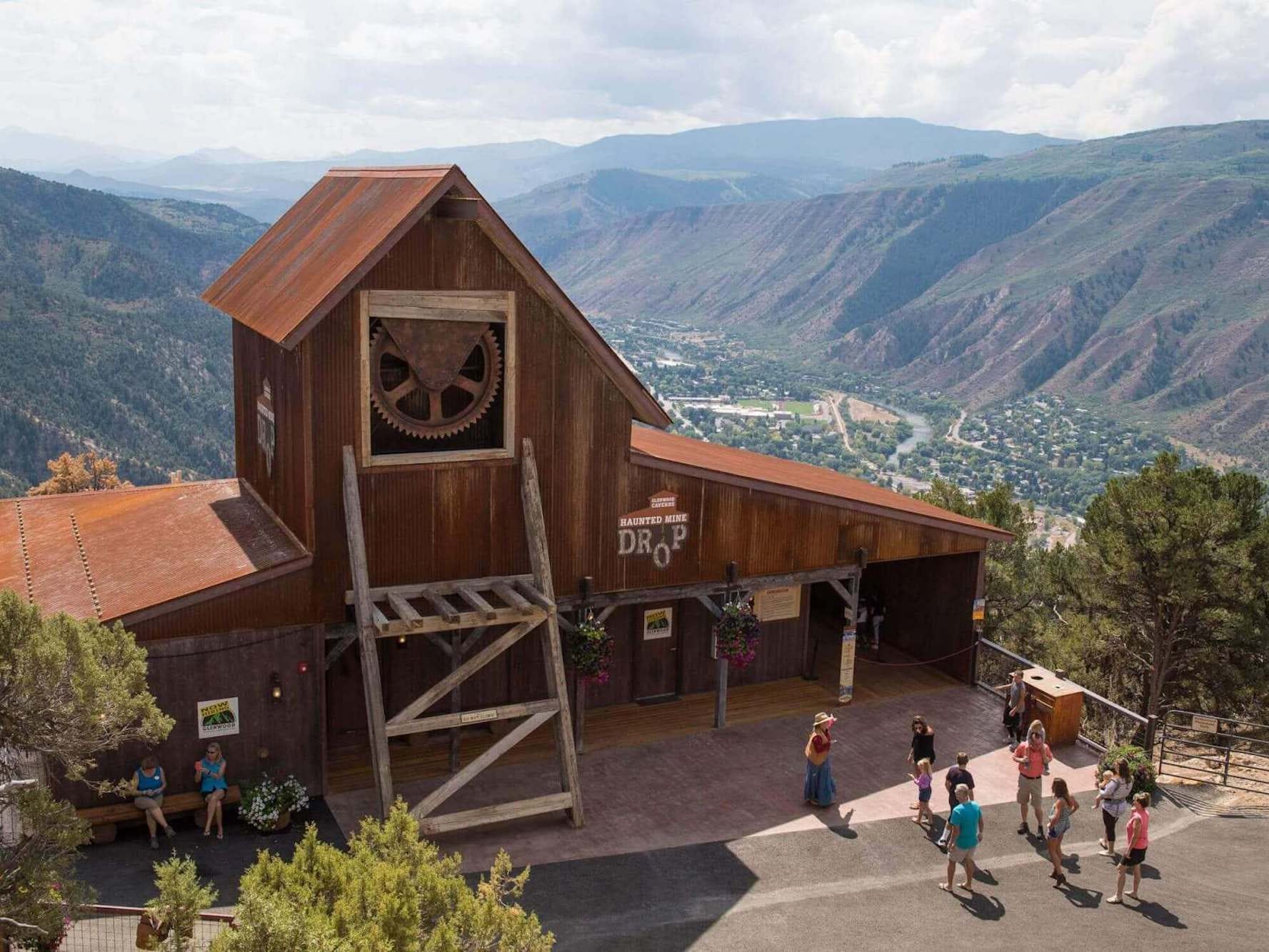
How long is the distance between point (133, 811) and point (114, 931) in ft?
8.10

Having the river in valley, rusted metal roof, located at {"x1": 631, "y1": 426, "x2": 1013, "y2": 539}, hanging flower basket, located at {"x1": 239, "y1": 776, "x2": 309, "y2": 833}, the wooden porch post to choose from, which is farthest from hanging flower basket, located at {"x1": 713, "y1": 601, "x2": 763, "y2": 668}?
the river in valley

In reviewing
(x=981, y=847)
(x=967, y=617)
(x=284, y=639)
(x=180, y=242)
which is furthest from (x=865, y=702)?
(x=180, y=242)

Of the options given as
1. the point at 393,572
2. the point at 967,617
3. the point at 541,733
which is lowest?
the point at 541,733

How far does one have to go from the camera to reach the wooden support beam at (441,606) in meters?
14.6

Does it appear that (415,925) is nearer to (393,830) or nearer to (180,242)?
(393,830)

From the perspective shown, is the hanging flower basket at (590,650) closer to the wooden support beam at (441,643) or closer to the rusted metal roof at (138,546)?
the wooden support beam at (441,643)

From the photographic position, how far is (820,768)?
51.4ft

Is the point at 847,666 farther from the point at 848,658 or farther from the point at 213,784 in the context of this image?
the point at 213,784

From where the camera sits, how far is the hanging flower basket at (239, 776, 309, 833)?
46.8ft

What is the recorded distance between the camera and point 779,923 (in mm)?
12914

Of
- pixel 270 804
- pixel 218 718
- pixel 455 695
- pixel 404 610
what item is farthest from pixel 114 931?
pixel 455 695

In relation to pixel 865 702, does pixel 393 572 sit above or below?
above

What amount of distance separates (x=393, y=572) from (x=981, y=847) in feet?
28.0

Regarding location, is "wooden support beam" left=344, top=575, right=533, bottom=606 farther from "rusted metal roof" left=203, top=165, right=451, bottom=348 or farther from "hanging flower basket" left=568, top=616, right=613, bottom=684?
"rusted metal roof" left=203, top=165, right=451, bottom=348
